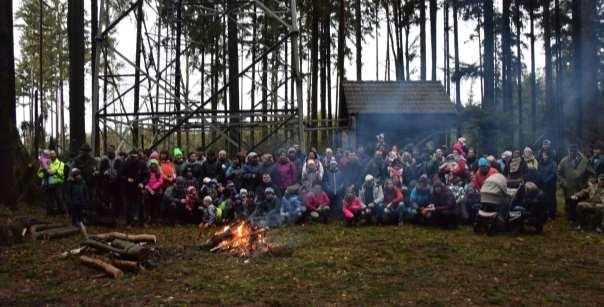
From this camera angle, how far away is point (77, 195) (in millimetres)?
11359

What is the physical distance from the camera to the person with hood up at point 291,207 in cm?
1216

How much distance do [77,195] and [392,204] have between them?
6.66 metres

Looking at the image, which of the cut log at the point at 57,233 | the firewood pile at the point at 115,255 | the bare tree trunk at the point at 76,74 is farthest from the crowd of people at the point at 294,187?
the firewood pile at the point at 115,255

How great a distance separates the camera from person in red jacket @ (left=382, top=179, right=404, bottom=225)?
479 inches

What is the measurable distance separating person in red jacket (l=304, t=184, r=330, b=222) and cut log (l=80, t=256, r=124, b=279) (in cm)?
543

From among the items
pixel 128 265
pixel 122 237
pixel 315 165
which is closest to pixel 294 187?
pixel 315 165

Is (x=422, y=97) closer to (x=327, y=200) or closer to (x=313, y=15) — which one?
(x=313, y=15)

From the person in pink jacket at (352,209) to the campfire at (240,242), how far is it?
3.08m

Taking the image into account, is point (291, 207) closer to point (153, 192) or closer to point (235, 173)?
point (235, 173)

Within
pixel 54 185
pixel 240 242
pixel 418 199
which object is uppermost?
pixel 54 185

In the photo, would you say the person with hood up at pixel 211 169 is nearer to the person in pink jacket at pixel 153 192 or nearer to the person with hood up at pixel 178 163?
the person with hood up at pixel 178 163

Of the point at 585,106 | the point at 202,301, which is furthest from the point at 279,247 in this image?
the point at 585,106

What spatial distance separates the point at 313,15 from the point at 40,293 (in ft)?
70.2

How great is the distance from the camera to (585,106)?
19.8m
